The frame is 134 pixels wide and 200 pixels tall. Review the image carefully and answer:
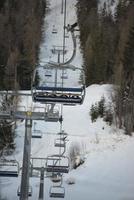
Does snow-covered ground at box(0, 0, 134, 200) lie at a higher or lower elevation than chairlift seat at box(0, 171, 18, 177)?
lower

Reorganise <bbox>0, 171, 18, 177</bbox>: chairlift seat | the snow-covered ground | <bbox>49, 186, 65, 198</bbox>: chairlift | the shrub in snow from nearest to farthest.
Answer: <bbox>49, 186, 65, 198</bbox>: chairlift
<bbox>0, 171, 18, 177</bbox>: chairlift seat
the snow-covered ground
the shrub in snow

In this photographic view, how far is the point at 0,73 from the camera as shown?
4572cm

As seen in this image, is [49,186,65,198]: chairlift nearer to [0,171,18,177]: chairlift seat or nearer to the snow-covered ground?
[0,171,18,177]: chairlift seat

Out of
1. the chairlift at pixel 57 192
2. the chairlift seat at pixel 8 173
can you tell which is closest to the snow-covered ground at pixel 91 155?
the chairlift at pixel 57 192

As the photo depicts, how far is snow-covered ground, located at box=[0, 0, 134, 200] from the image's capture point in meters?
27.8

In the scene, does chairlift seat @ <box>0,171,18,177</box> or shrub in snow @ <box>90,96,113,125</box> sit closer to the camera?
chairlift seat @ <box>0,171,18,177</box>

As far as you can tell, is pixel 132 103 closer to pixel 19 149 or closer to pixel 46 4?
pixel 19 149

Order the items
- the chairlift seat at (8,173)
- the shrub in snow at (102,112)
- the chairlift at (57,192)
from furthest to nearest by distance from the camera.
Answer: the shrub in snow at (102,112) < the chairlift seat at (8,173) < the chairlift at (57,192)

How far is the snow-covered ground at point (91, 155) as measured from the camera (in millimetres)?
27812

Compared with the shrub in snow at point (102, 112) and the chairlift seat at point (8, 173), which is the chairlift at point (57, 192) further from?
the shrub in snow at point (102, 112)

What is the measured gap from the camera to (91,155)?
31.5 m

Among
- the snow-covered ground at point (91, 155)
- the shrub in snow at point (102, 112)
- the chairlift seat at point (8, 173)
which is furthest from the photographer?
the shrub in snow at point (102, 112)

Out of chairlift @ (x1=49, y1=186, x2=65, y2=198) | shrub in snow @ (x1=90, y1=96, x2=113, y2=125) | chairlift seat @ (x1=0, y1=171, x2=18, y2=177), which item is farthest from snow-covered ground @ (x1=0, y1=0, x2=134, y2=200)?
chairlift seat @ (x1=0, y1=171, x2=18, y2=177)

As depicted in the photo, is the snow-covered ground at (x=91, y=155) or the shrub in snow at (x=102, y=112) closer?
the snow-covered ground at (x=91, y=155)
